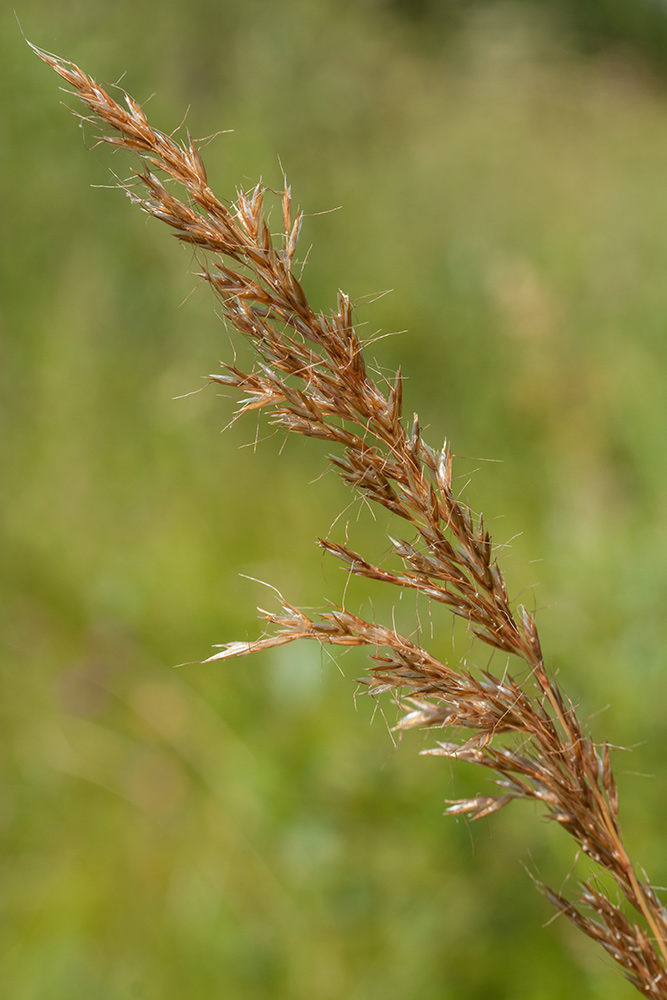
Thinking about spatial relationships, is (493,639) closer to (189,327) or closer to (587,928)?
(587,928)

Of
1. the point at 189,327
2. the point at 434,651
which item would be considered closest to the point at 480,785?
the point at 434,651

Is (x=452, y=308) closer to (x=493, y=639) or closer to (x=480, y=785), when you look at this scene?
(x=480, y=785)

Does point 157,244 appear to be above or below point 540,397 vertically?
below

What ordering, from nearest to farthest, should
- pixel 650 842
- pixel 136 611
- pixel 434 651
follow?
pixel 650 842 → pixel 434 651 → pixel 136 611

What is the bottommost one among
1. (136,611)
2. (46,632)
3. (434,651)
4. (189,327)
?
(46,632)

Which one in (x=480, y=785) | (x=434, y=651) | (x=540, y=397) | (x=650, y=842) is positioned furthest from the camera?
(x=540, y=397)

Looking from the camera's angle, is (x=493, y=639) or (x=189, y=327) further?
(x=189, y=327)
